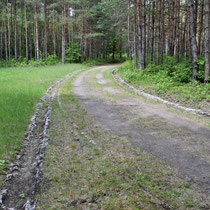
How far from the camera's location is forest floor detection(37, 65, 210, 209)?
3.51 m

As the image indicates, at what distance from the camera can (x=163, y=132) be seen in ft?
21.2

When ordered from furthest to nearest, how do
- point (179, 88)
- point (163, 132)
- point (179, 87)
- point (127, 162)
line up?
point (179, 87) → point (179, 88) → point (163, 132) → point (127, 162)

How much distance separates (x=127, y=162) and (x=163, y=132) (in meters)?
2.24

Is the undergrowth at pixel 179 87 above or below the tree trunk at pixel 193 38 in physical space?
below

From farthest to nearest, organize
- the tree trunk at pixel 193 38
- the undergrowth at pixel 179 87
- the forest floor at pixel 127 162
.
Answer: the tree trunk at pixel 193 38, the undergrowth at pixel 179 87, the forest floor at pixel 127 162

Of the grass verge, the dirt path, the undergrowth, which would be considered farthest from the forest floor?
the undergrowth

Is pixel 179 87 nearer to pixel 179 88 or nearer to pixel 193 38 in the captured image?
pixel 179 88

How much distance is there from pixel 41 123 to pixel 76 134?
1.94 m

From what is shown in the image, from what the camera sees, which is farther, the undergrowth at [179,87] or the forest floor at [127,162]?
the undergrowth at [179,87]

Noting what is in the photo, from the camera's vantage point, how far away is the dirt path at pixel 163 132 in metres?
4.52

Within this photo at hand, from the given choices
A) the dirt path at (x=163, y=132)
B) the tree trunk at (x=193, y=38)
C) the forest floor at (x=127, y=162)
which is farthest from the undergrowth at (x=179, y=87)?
the forest floor at (x=127, y=162)

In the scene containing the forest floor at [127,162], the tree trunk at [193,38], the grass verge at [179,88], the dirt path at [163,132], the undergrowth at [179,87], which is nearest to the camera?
the forest floor at [127,162]

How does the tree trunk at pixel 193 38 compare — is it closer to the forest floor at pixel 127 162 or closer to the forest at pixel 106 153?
the forest at pixel 106 153

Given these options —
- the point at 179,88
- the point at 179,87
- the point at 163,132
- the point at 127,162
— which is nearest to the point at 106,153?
the point at 127,162
